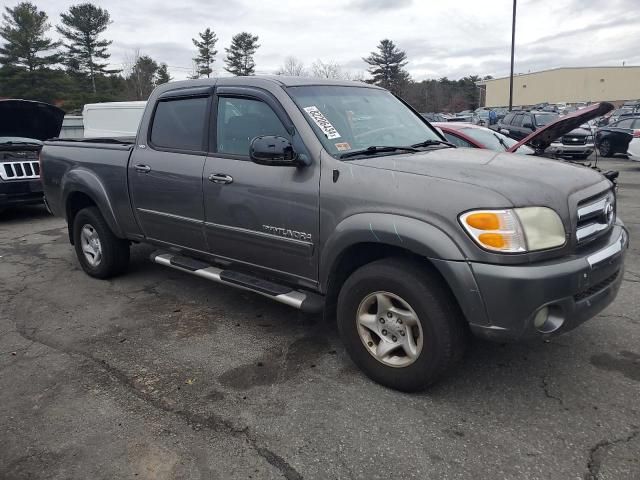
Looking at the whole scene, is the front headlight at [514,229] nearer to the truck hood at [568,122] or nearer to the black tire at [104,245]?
the truck hood at [568,122]

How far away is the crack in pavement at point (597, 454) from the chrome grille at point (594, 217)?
1006 mm

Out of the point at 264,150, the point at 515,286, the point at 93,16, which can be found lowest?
the point at 515,286

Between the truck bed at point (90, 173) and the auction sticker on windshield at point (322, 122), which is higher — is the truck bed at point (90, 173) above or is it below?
below

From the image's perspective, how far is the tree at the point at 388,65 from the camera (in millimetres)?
67125

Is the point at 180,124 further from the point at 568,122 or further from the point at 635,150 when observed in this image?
the point at 635,150

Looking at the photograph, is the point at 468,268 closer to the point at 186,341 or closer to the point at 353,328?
the point at 353,328

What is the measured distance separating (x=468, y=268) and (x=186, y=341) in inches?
88.6

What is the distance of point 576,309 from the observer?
9.00ft

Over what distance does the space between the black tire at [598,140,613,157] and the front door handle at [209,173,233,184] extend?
693 inches

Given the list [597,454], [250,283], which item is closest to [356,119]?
[250,283]

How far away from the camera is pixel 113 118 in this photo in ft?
34.5

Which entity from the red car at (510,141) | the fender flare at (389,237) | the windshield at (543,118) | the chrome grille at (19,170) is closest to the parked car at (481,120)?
the windshield at (543,118)

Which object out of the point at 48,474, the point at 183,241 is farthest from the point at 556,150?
the point at 48,474

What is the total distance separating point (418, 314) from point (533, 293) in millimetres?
607
